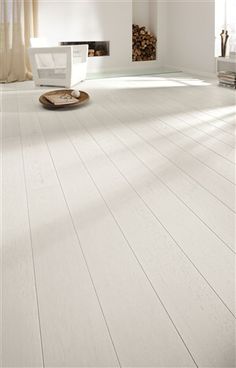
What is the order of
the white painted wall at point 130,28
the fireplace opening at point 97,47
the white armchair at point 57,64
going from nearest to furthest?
1. the white armchair at point 57,64
2. the white painted wall at point 130,28
3. the fireplace opening at point 97,47

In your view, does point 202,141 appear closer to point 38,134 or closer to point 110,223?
point 38,134

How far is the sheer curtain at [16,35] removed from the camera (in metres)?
6.71

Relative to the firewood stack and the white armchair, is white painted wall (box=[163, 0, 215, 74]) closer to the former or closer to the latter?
the firewood stack

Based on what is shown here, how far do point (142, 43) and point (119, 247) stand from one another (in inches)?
273

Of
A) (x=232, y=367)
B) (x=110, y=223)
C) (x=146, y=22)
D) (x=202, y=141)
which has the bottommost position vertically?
(x=232, y=367)

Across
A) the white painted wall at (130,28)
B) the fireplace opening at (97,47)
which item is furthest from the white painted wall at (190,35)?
→ the fireplace opening at (97,47)

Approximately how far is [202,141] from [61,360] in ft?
8.04

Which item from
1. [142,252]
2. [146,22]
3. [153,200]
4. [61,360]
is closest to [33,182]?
[153,200]

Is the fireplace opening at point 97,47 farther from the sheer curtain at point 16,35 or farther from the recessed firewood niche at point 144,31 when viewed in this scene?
the sheer curtain at point 16,35

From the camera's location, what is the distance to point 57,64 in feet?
21.2

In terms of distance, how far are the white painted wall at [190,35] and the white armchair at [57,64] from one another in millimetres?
1884

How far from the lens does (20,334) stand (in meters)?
1.32

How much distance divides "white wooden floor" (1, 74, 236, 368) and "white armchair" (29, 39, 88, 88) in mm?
2411

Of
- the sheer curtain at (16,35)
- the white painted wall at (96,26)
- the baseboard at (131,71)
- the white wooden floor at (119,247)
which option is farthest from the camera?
the baseboard at (131,71)
